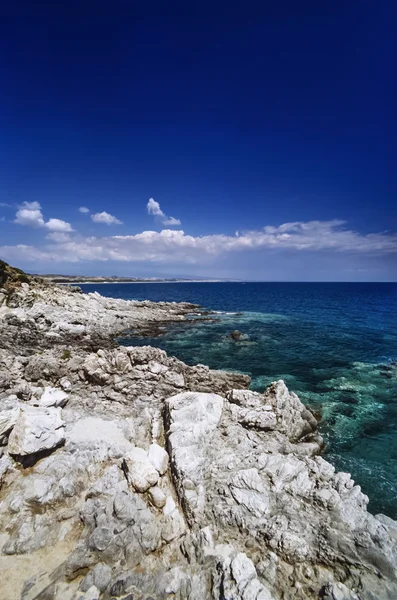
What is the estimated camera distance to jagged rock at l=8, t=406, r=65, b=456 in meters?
9.95

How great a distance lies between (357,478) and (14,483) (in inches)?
556

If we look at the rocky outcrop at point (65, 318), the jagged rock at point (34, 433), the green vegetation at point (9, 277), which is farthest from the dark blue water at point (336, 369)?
the green vegetation at point (9, 277)

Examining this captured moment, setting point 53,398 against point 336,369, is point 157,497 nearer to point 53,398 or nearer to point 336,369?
point 53,398

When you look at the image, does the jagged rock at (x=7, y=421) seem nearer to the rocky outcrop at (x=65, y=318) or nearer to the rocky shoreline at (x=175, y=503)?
the rocky shoreline at (x=175, y=503)

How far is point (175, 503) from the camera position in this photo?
907 centimetres

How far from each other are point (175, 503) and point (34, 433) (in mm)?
5896

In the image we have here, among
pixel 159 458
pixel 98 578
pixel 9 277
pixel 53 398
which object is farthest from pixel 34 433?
pixel 9 277

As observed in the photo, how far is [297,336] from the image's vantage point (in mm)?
41094

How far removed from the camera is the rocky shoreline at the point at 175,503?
687cm

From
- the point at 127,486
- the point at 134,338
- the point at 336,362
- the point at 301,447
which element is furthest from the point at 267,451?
the point at 134,338

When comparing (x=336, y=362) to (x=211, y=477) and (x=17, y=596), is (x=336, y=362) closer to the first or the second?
(x=211, y=477)

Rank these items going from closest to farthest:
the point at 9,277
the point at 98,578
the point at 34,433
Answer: the point at 98,578 → the point at 34,433 → the point at 9,277

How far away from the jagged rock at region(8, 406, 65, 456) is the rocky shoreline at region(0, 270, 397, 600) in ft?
0.15

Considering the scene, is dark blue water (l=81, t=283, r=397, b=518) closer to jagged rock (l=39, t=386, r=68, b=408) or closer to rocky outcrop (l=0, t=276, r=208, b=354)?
rocky outcrop (l=0, t=276, r=208, b=354)
